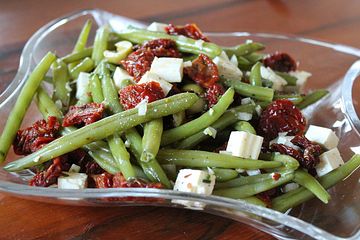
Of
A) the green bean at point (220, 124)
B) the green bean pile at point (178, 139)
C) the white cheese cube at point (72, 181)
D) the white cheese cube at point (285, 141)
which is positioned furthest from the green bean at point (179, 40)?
the white cheese cube at point (72, 181)

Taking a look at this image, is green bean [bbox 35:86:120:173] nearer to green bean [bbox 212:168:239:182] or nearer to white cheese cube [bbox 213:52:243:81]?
green bean [bbox 212:168:239:182]

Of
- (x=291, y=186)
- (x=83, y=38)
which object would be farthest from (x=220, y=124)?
(x=83, y=38)

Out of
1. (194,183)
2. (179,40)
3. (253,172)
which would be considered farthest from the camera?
(179,40)

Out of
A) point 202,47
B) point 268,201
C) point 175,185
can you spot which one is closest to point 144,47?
point 202,47

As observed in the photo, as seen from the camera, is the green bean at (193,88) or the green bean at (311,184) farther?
the green bean at (193,88)

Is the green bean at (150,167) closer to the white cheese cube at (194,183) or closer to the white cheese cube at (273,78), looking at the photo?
the white cheese cube at (194,183)

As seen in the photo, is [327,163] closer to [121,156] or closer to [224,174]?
[224,174]

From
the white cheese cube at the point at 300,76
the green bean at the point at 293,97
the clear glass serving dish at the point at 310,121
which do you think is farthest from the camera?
the white cheese cube at the point at 300,76
